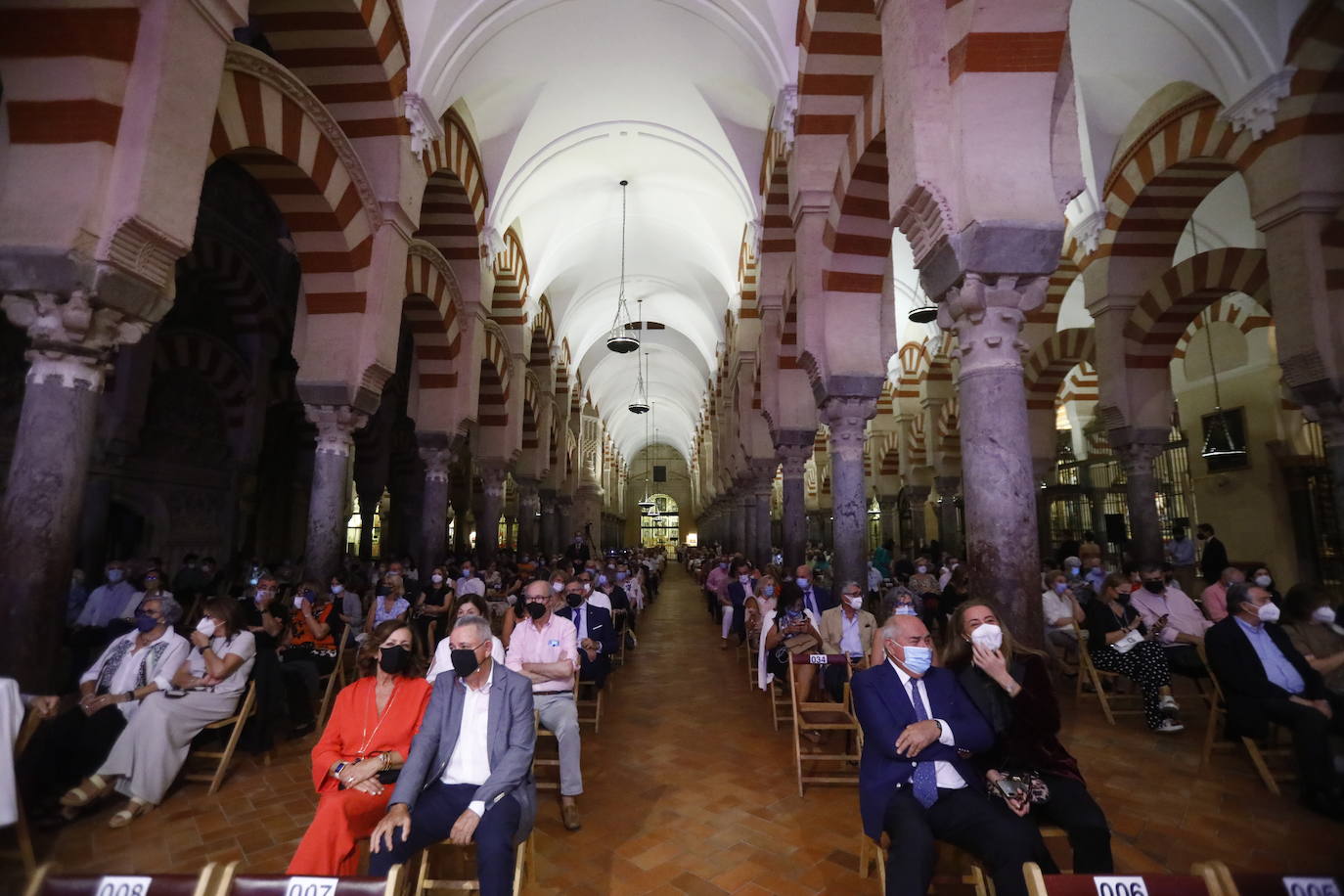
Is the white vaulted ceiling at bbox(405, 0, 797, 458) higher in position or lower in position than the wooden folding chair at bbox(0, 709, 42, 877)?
higher

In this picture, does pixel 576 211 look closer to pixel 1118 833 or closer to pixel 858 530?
pixel 858 530

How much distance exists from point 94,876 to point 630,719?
11.5 ft

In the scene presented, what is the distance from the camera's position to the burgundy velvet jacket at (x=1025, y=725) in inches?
84.0

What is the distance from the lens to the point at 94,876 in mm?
1357

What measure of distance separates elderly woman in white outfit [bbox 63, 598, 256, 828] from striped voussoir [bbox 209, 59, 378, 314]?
9.99 ft

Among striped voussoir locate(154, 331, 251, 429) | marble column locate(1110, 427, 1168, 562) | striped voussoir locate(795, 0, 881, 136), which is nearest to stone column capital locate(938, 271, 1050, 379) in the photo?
striped voussoir locate(795, 0, 881, 136)

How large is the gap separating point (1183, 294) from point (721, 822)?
7830 millimetres

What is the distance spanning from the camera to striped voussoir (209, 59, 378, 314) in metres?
4.60

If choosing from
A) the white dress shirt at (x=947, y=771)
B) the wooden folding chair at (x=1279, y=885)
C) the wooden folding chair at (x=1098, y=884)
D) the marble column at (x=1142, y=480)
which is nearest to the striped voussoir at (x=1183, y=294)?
the marble column at (x=1142, y=480)

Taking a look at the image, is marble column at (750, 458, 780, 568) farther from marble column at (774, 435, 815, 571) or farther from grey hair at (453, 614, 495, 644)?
grey hair at (453, 614, 495, 644)

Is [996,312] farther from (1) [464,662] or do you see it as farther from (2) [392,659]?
(2) [392,659]

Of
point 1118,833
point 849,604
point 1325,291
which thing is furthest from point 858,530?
point 1325,291

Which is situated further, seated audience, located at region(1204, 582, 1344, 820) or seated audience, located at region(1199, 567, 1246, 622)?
seated audience, located at region(1199, 567, 1246, 622)

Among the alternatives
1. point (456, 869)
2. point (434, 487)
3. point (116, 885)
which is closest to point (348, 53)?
point (434, 487)
